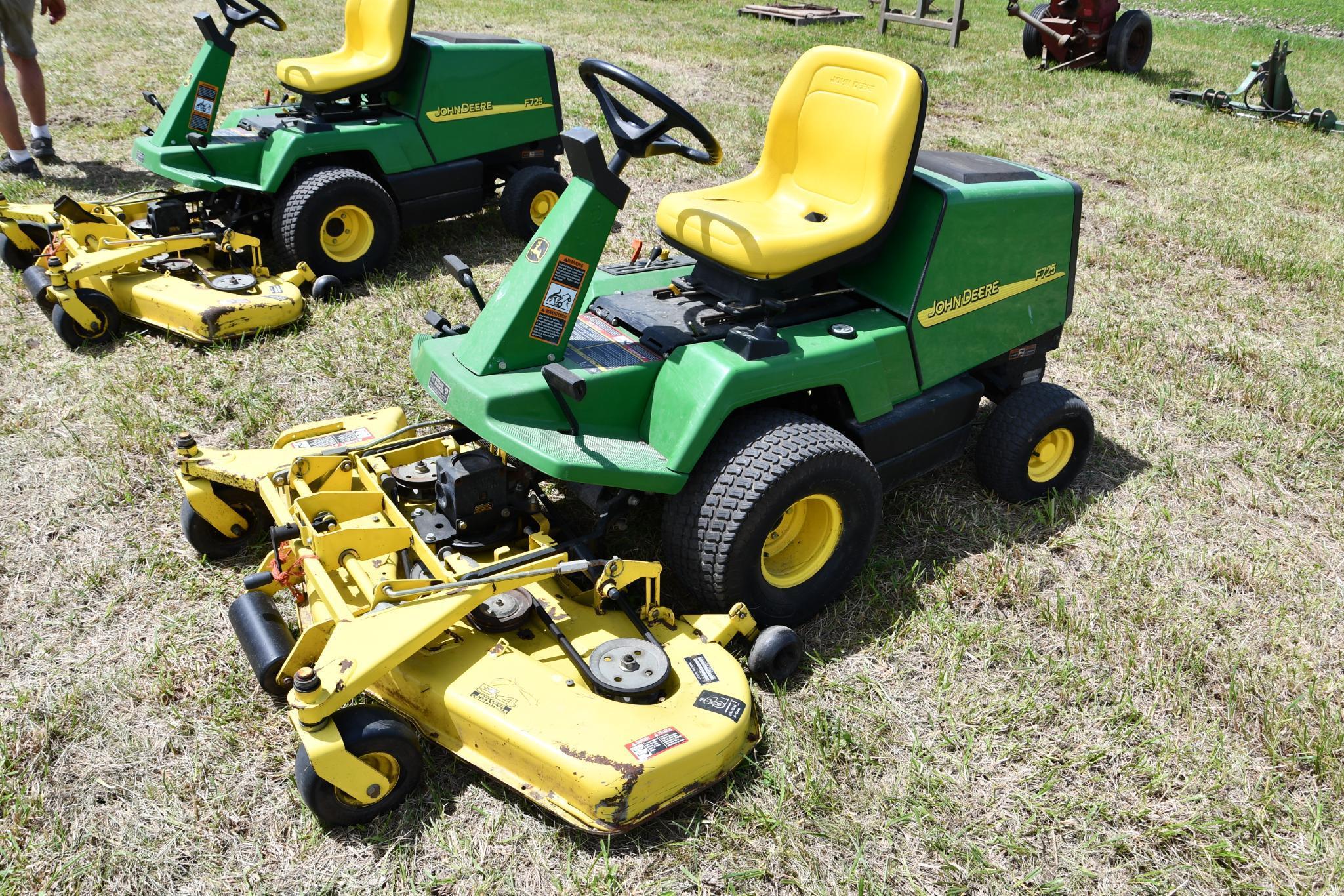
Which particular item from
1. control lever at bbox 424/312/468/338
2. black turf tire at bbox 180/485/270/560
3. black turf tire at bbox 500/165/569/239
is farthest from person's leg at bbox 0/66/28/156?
control lever at bbox 424/312/468/338

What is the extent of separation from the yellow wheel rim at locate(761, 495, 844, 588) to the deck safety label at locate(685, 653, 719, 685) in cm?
45

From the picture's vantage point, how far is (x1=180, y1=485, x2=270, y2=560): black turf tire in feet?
10.7

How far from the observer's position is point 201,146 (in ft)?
16.6

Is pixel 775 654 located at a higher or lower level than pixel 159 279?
lower

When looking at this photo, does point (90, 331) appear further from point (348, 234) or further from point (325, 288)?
point (348, 234)

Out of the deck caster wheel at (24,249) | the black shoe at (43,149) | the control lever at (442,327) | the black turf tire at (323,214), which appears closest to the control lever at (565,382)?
the control lever at (442,327)

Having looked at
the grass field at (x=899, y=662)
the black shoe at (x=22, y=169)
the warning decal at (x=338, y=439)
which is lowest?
the grass field at (x=899, y=662)

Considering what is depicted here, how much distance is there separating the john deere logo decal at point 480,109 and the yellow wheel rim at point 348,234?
0.70 metres

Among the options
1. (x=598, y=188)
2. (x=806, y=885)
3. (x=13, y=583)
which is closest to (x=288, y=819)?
(x=806, y=885)

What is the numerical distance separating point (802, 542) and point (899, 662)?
0.48 metres

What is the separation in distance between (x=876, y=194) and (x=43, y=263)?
3.98 meters

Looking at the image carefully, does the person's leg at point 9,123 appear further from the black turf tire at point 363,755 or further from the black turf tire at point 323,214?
the black turf tire at point 363,755

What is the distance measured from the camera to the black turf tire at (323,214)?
5.04m

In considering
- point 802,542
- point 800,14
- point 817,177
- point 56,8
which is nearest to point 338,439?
point 802,542
